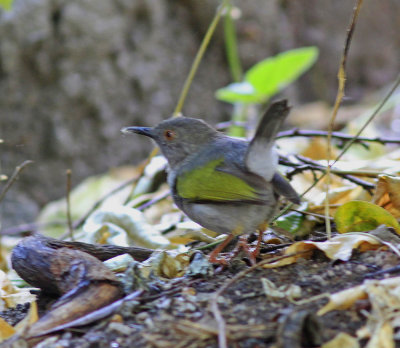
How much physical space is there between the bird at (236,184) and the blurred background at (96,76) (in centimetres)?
362

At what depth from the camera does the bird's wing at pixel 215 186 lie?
2829mm

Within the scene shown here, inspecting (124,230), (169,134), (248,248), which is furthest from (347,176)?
(124,230)

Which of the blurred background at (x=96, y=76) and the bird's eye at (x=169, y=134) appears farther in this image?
the blurred background at (x=96, y=76)

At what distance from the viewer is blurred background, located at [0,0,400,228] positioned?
6340 millimetres

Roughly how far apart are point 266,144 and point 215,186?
40 centimetres

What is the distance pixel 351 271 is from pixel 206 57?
546cm

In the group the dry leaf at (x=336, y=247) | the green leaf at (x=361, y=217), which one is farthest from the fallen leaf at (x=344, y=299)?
the green leaf at (x=361, y=217)

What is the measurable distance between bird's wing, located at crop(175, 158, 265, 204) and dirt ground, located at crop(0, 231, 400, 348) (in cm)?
40

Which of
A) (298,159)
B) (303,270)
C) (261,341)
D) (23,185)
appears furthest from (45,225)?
(261,341)

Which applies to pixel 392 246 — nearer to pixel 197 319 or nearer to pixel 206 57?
pixel 197 319

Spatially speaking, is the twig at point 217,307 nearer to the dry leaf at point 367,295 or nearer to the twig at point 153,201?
the dry leaf at point 367,295

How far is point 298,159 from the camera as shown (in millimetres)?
3902

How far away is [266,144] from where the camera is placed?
275 cm

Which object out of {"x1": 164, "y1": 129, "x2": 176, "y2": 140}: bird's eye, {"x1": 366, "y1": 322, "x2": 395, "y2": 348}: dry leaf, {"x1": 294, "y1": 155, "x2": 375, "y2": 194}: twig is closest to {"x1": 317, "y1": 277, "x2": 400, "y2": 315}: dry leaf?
{"x1": 366, "y1": 322, "x2": 395, "y2": 348}: dry leaf
